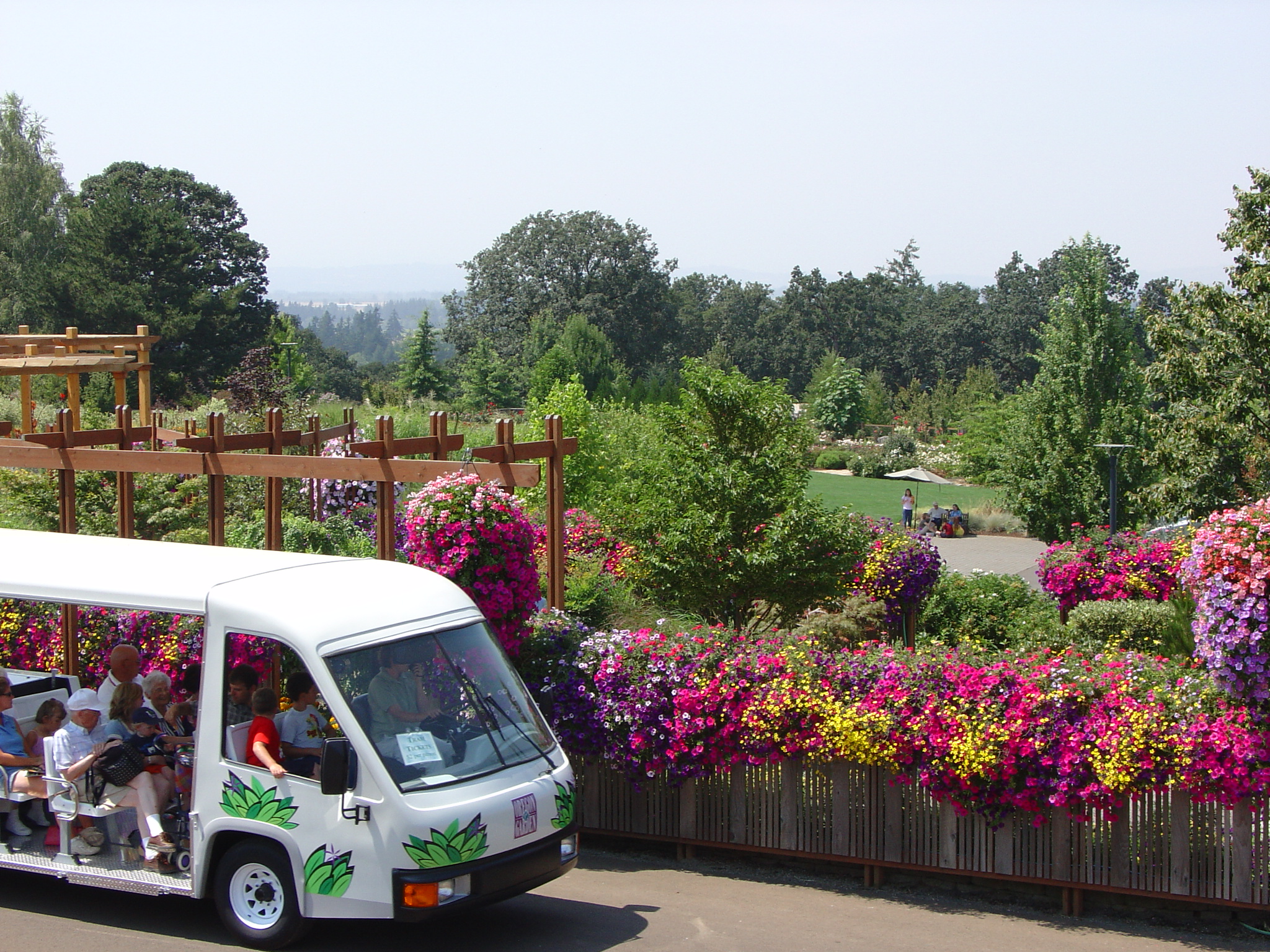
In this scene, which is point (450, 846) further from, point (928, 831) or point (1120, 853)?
point (1120, 853)

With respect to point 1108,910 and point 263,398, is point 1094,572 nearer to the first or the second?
point 1108,910

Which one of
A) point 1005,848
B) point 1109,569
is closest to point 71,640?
point 1005,848

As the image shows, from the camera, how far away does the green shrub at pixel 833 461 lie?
2790 inches

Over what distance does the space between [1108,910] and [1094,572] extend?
839 cm

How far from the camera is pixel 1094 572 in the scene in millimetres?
15945

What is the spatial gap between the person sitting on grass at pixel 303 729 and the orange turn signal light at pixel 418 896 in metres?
0.87

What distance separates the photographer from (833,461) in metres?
71.1

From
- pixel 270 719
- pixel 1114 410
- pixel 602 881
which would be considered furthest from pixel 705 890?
pixel 1114 410

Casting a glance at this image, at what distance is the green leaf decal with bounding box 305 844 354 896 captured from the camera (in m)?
6.78

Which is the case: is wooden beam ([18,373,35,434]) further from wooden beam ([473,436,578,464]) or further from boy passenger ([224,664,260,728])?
boy passenger ([224,664,260,728])

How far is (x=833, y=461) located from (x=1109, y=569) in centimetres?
5558

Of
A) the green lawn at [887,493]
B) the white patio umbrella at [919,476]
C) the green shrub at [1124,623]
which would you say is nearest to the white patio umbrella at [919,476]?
the white patio umbrella at [919,476]

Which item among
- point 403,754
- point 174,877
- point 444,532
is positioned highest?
point 444,532

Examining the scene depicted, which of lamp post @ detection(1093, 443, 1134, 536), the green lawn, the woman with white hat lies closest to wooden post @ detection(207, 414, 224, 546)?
the woman with white hat
